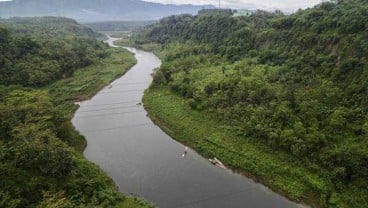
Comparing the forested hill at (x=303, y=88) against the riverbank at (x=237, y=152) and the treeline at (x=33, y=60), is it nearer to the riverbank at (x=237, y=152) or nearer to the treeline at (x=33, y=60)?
the riverbank at (x=237, y=152)

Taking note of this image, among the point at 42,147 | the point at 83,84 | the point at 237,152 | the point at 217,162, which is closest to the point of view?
the point at 42,147

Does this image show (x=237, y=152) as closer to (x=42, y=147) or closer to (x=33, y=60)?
(x=42, y=147)

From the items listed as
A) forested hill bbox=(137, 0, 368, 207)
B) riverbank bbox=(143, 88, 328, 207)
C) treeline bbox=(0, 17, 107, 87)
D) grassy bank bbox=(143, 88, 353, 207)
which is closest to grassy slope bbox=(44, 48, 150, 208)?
treeline bbox=(0, 17, 107, 87)

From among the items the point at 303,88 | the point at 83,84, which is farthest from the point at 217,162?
the point at 83,84

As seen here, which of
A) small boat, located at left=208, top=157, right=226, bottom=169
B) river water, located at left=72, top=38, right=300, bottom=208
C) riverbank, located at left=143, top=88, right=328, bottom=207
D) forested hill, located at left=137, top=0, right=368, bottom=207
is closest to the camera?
river water, located at left=72, top=38, right=300, bottom=208

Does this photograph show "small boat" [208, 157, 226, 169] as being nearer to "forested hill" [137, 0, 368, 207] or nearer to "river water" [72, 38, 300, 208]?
"river water" [72, 38, 300, 208]

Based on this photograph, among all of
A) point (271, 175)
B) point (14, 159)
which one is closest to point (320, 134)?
point (271, 175)

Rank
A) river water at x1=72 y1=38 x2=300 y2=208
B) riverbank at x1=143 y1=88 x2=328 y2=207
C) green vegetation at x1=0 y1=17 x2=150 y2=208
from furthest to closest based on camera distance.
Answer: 1. riverbank at x1=143 y1=88 x2=328 y2=207
2. river water at x1=72 y1=38 x2=300 y2=208
3. green vegetation at x1=0 y1=17 x2=150 y2=208
